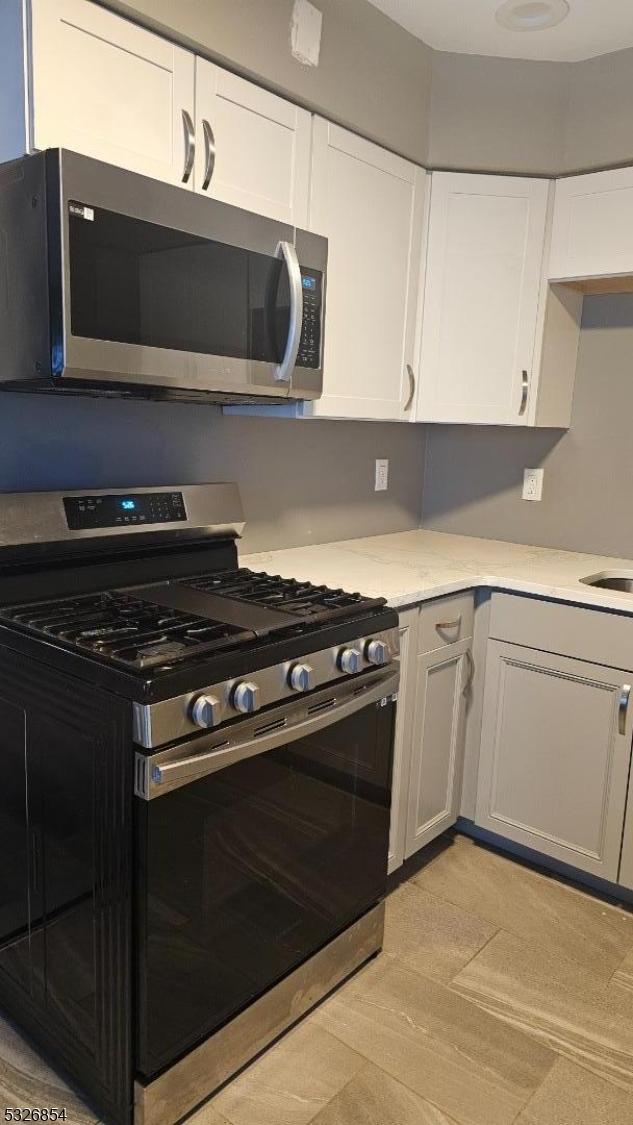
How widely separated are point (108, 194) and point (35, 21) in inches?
12.2

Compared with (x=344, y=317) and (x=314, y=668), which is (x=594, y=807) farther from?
(x=344, y=317)

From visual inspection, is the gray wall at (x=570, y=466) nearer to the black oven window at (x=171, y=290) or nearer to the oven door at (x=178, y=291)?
the oven door at (x=178, y=291)

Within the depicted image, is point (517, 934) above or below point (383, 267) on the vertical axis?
below

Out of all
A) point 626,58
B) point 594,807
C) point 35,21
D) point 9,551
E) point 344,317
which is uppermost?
point 626,58

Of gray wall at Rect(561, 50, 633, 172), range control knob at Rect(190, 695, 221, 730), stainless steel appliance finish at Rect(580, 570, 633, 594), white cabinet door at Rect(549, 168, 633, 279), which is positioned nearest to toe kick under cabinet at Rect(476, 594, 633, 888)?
stainless steel appliance finish at Rect(580, 570, 633, 594)

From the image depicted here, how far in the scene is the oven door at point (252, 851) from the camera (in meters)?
1.34

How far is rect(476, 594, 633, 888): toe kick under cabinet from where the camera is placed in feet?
6.93

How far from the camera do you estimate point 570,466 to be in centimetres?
272

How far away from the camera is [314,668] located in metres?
1.58

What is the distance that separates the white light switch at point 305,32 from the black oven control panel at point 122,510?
3.58 ft

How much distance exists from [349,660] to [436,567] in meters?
0.78

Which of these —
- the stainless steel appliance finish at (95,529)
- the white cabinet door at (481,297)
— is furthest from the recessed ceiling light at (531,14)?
the stainless steel appliance finish at (95,529)

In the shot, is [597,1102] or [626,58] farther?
[626,58]

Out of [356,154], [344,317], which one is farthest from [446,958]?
[356,154]
